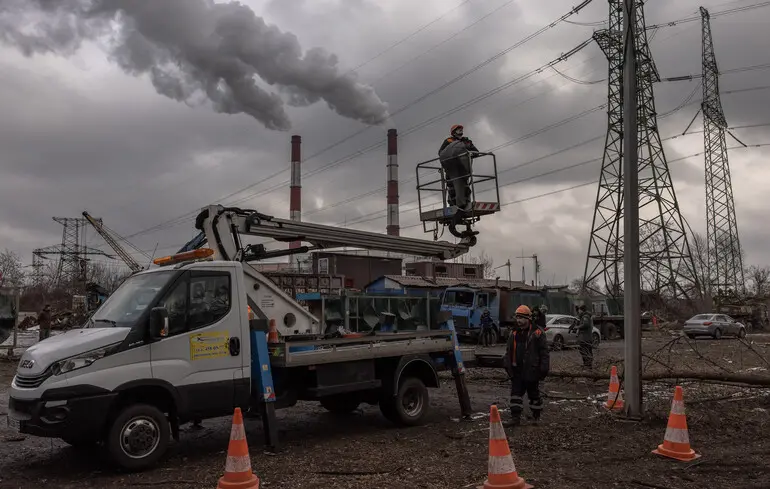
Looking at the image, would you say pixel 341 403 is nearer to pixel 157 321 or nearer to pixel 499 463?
pixel 157 321

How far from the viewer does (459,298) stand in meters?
28.6

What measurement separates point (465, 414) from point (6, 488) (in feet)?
20.0

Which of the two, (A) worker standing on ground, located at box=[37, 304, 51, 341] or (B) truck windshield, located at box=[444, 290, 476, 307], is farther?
(B) truck windshield, located at box=[444, 290, 476, 307]

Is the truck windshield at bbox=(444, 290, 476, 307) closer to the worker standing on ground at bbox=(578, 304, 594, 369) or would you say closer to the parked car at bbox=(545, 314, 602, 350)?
the parked car at bbox=(545, 314, 602, 350)

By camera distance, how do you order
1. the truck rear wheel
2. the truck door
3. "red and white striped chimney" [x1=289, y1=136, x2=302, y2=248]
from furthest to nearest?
1. "red and white striped chimney" [x1=289, y1=136, x2=302, y2=248]
2. the truck rear wheel
3. the truck door

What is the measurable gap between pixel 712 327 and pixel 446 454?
98.4 feet

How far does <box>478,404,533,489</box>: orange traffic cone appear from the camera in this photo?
562cm

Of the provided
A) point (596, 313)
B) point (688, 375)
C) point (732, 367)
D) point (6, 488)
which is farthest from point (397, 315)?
point (596, 313)

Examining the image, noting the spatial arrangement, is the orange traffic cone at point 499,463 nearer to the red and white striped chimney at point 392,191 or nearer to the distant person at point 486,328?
the distant person at point 486,328

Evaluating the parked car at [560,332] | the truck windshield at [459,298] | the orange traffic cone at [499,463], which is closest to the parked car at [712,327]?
the parked car at [560,332]

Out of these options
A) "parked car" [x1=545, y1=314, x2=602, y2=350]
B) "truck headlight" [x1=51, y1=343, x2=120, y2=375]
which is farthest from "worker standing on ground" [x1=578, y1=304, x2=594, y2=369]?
"truck headlight" [x1=51, y1=343, x2=120, y2=375]

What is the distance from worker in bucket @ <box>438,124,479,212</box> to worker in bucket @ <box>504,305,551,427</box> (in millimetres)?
2415

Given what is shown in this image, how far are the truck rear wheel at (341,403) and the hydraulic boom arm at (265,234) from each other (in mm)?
2359

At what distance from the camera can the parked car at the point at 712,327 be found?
32438 mm
